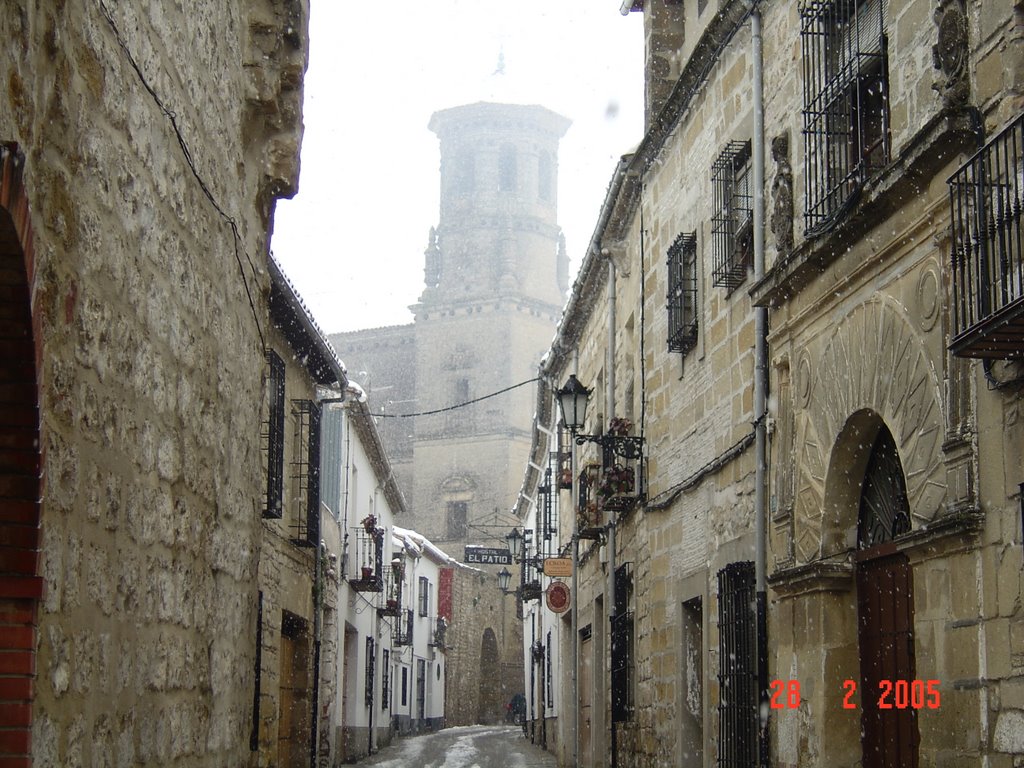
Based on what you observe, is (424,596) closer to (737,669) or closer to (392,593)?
(392,593)

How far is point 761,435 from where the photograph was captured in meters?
8.74

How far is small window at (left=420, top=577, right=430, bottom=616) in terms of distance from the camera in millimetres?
38156

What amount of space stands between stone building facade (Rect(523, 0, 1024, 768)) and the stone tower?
151ft

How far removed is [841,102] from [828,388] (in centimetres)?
160

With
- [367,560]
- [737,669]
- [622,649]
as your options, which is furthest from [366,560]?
[737,669]

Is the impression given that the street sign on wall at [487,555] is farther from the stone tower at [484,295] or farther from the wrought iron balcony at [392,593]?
the stone tower at [484,295]

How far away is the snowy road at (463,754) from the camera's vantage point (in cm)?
2030

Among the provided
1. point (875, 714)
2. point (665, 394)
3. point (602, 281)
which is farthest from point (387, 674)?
point (875, 714)

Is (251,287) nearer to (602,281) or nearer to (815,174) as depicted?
(815,174)

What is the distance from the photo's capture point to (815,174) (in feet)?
26.2

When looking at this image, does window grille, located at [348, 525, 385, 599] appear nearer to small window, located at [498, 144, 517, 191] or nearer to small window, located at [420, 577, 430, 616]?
small window, located at [420, 577, 430, 616]

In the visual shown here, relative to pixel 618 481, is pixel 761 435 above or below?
below

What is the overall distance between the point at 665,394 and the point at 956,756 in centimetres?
656

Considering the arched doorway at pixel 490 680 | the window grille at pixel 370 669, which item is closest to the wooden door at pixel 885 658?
the window grille at pixel 370 669
